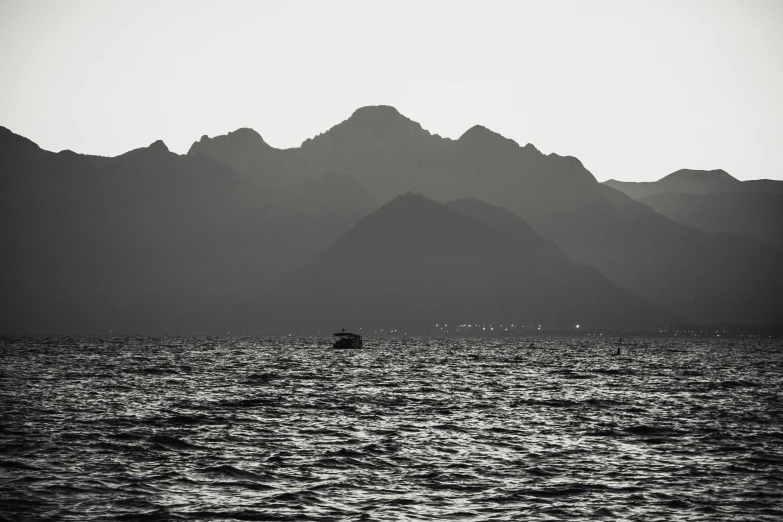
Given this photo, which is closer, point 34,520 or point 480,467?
point 34,520

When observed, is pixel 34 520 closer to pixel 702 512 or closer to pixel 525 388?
pixel 702 512

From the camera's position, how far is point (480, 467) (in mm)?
40750

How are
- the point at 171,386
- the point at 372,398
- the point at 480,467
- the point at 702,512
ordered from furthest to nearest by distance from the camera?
→ the point at 171,386, the point at 372,398, the point at 480,467, the point at 702,512

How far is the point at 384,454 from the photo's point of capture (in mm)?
44156

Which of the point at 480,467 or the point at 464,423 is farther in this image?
the point at 464,423

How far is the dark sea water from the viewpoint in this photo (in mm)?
32531

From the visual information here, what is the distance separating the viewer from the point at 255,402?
71.3 metres

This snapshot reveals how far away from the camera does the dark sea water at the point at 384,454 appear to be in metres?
32.5

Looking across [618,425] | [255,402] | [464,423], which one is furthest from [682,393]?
[255,402]

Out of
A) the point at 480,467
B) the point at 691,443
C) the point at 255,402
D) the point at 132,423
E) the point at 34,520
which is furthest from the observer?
the point at 255,402

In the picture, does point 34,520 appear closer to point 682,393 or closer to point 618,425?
point 618,425

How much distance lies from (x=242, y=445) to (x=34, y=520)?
17.6m

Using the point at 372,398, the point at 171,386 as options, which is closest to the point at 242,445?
the point at 372,398

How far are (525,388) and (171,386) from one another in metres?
40.6
